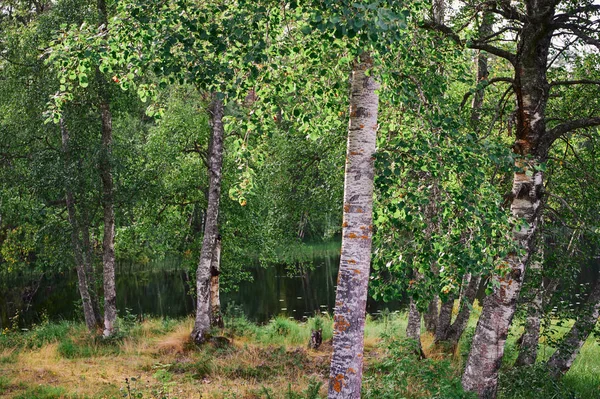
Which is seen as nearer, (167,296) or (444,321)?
(444,321)

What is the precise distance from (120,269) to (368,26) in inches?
1360

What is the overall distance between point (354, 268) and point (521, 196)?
10.9 feet

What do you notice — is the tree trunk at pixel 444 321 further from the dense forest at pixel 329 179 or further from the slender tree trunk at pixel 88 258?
the slender tree trunk at pixel 88 258

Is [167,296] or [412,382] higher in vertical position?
[412,382]

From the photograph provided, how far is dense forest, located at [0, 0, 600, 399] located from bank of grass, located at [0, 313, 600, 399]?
0.08 metres

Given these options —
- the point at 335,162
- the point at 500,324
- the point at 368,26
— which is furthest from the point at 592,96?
the point at 368,26

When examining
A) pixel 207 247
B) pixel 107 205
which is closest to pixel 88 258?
pixel 107 205

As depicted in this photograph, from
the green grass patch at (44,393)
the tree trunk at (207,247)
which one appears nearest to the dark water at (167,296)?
the tree trunk at (207,247)

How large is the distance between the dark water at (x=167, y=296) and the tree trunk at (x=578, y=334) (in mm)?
13452

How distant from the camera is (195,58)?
18.2 feet

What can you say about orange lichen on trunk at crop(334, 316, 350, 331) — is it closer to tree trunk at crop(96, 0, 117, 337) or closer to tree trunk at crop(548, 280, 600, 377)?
tree trunk at crop(548, 280, 600, 377)

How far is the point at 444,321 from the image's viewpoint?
14.5 metres

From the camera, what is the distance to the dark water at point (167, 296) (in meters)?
26.1

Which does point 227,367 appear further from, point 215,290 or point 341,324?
point 341,324
